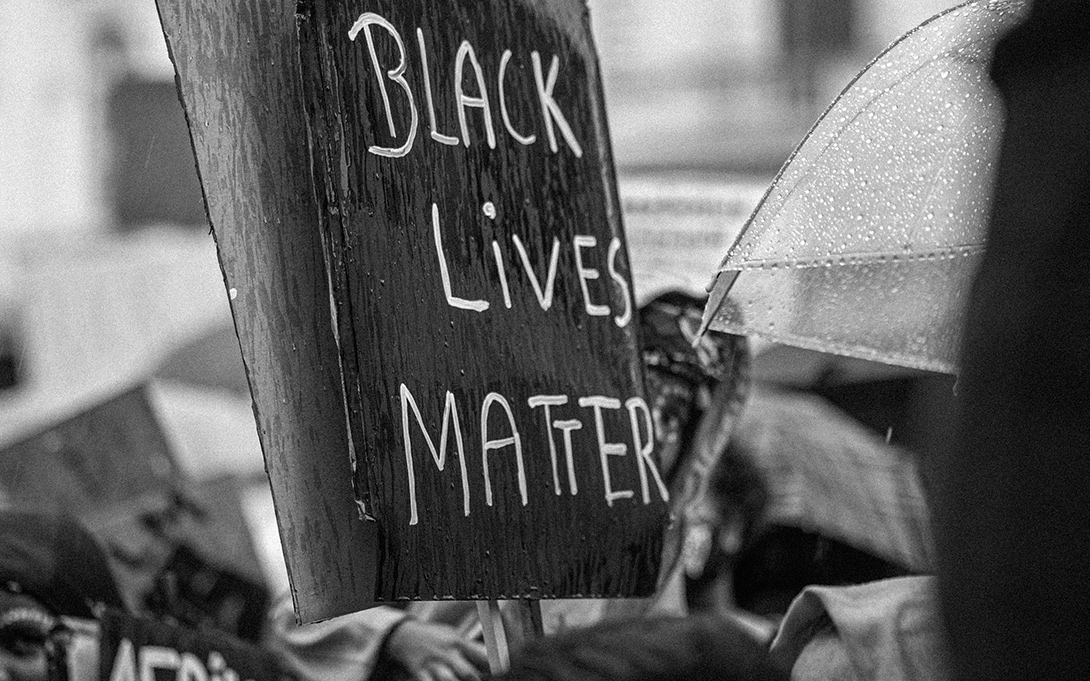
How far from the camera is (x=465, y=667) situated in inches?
71.6

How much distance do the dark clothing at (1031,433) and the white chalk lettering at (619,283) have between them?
2.76 ft

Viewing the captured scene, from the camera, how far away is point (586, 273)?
162 centimetres

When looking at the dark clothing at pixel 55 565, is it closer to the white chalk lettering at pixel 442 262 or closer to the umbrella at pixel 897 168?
the white chalk lettering at pixel 442 262

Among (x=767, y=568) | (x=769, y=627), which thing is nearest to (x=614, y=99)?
(x=767, y=568)

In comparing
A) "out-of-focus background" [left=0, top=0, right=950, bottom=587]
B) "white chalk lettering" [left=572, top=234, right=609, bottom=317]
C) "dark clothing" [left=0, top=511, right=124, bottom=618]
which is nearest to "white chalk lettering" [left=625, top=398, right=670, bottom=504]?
"white chalk lettering" [left=572, top=234, right=609, bottom=317]

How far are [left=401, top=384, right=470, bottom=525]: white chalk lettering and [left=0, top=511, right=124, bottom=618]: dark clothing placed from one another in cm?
73

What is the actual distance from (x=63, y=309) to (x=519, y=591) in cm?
372

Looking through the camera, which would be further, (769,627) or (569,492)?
(769,627)

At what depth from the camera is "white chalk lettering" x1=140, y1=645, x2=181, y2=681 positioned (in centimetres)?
184

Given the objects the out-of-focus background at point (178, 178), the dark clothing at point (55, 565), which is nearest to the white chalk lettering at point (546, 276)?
the out-of-focus background at point (178, 178)

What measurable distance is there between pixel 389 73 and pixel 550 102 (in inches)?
9.4

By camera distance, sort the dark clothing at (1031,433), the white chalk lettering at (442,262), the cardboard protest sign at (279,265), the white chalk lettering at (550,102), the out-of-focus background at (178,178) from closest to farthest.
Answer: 1. the dark clothing at (1031,433)
2. the cardboard protest sign at (279,265)
3. the white chalk lettering at (442,262)
4. the white chalk lettering at (550,102)
5. the out-of-focus background at (178,178)

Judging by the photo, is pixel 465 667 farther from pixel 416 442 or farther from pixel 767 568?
pixel 767 568

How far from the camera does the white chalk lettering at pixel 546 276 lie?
1537 millimetres
